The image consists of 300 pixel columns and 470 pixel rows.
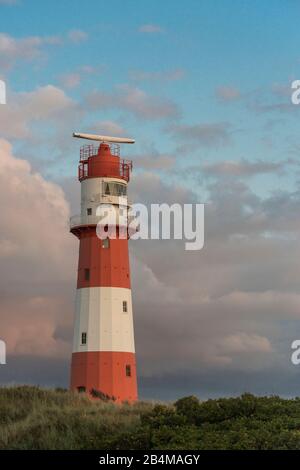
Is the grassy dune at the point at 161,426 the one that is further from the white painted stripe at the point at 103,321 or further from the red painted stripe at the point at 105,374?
the white painted stripe at the point at 103,321

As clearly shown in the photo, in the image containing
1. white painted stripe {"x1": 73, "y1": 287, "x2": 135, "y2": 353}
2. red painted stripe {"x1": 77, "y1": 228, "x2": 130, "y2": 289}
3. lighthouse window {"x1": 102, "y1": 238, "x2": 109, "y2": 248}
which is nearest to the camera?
white painted stripe {"x1": 73, "y1": 287, "x2": 135, "y2": 353}

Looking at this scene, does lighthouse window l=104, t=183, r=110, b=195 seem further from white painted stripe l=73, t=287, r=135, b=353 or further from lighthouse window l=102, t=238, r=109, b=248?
white painted stripe l=73, t=287, r=135, b=353

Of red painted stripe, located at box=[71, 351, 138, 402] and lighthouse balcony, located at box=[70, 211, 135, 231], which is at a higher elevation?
lighthouse balcony, located at box=[70, 211, 135, 231]

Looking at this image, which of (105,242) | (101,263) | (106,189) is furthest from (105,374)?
(106,189)

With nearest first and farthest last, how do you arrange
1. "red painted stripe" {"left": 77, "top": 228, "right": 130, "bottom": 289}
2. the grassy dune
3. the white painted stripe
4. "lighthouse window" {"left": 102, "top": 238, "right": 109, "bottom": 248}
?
the grassy dune, the white painted stripe, "red painted stripe" {"left": 77, "top": 228, "right": 130, "bottom": 289}, "lighthouse window" {"left": 102, "top": 238, "right": 109, "bottom": 248}

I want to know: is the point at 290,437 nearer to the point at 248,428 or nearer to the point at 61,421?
the point at 248,428

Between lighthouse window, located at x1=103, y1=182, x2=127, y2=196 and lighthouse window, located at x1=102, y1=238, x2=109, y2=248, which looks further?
lighthouse window, located at x1=103, y1=182, x2=127, y2=196

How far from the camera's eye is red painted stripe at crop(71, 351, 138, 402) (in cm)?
4700

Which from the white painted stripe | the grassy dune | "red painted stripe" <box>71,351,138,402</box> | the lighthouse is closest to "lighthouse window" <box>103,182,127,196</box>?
the lighthouse

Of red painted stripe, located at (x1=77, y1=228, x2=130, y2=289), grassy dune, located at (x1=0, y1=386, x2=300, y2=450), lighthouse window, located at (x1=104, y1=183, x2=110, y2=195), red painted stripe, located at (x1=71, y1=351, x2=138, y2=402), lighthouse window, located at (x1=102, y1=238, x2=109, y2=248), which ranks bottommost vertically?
grassy dune, located at (x1=0, y1=386, x2=300, y2=450)

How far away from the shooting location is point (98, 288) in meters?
48.2

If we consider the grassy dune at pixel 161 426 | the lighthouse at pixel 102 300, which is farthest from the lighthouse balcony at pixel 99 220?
the grassy dune at pixel 161 426

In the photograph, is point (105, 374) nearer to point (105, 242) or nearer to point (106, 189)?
point (105, 242)
